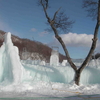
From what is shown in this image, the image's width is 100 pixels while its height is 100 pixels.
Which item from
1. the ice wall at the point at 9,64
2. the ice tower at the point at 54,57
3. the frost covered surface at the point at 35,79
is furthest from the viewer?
the ice tower at the point at 54,57

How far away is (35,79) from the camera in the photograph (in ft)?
21.1

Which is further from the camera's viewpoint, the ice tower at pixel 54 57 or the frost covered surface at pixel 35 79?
the ice tower at pixel 54 57

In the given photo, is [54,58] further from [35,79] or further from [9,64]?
[9,64]

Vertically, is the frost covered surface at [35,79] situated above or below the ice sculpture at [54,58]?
below

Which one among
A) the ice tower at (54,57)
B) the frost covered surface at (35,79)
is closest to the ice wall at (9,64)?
the frost covered surface at (35,79)

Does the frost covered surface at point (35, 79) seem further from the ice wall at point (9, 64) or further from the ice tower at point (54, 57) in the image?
the ice tower at point (54, 57)

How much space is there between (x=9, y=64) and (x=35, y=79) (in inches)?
56.2

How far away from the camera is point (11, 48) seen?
5.76 meters

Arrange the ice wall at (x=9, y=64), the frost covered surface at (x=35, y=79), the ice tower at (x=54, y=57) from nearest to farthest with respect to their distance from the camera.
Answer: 1. the frost covered surface at (x=35, y=79)
2. the ice wall at (x=9, y=64)
3. the ice tower at (x=54, y=57)

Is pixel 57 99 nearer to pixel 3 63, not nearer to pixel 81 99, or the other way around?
pixel 81 99

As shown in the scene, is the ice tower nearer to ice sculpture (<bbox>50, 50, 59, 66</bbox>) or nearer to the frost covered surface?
ice sculpture (<bbox>50, 50, 59, 66</bbox>)

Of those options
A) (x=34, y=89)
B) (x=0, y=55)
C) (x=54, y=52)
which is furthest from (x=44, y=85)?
(x=54, y=52)

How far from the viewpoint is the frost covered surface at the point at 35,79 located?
4.33 meters

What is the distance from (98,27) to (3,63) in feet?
12.5
